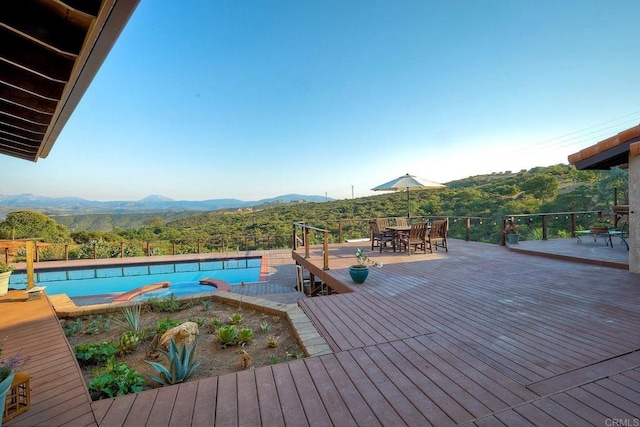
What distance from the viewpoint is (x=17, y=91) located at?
2146mm

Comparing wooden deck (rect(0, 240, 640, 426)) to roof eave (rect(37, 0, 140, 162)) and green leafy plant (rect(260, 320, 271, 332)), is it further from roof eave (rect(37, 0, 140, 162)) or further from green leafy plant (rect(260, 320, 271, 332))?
roof eave (rect(37, 0, 140, 162))

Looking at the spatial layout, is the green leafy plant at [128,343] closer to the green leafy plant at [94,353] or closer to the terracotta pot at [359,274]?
the green leafy plant at [94,353]

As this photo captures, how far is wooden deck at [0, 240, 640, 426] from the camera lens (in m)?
1.69

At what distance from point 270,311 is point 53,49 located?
3.38 meters

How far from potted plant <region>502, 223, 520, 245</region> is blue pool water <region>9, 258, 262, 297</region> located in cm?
807

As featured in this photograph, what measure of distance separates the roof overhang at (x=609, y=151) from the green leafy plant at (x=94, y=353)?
7.67m

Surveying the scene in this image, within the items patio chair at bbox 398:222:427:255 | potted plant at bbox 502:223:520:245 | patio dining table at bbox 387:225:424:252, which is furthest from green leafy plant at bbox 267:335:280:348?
potted plant at bbox 502:223:520:245

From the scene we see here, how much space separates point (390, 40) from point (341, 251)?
7.17 metres

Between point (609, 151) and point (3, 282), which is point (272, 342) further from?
point (609, 151)

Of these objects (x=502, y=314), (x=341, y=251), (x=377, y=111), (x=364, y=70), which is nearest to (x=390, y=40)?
(x=364, y=70)

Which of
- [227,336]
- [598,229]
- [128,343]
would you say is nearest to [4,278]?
[128,343]

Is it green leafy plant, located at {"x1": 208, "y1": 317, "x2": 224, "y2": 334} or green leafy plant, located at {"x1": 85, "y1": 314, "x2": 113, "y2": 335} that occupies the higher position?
green leafy plant, located at {"x1": 208, "y1": 317, "x2": 224, "y2": 334}

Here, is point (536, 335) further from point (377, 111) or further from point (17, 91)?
point (377, 111)

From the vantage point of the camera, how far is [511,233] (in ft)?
26.2
